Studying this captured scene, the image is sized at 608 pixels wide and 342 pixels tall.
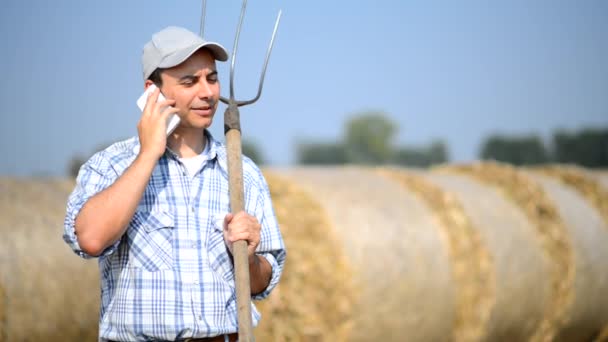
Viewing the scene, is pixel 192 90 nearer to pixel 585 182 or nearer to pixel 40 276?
pixel 40 276

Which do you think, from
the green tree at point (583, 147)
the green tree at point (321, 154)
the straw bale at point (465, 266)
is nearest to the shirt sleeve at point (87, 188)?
the straw bale at point (465, 266)

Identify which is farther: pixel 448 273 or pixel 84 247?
pixel 448 273

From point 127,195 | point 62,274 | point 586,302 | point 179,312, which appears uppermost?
point 127,195

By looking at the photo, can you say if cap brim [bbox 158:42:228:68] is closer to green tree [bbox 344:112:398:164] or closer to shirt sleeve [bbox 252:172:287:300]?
shirt sleeve [bbox 252:172:287:300]

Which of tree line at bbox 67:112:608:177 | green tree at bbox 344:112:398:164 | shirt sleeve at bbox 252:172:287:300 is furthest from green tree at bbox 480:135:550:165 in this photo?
shirt sleeve at bbox 252:172:287:300

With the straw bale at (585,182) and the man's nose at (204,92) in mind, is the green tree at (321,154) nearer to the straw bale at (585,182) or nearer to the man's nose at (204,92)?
the straw bale at (585,182)

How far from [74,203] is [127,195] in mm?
178

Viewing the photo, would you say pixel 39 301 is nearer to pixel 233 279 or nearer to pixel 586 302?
pixel 233 279

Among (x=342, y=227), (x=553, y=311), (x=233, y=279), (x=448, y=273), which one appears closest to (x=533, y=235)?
(x=553, y=311)

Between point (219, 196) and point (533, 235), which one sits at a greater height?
point (219, 196)

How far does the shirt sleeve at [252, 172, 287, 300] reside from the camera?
8.16 feet

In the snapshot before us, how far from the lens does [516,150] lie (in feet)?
99.8

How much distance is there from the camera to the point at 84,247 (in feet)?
7.04

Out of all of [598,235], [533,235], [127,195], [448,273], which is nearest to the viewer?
[127,195]
